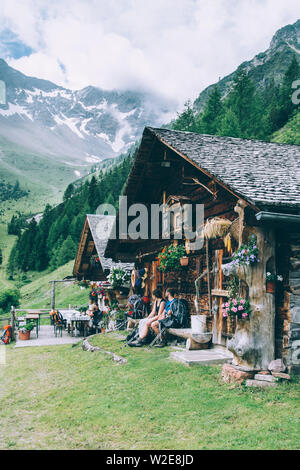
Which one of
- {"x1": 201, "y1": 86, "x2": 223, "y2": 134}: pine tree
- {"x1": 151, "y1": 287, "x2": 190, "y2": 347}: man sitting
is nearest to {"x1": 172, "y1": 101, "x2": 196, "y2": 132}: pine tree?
{"x1": 201, "y1": 86, "x2": 223, "y2": 134}: pine tree

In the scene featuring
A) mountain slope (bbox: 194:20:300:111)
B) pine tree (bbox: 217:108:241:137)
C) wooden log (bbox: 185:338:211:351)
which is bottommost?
wooden log (bbox: 185:338:211:351)

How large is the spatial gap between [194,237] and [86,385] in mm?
4663

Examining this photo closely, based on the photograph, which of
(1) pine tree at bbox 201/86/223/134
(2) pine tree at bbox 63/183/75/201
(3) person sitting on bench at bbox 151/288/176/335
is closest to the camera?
(3) person sitting on bench at bbox 151/288/176/335

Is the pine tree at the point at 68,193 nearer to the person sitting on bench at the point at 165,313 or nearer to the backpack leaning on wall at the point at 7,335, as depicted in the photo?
the backpack leaning on wall at the point at 7,335

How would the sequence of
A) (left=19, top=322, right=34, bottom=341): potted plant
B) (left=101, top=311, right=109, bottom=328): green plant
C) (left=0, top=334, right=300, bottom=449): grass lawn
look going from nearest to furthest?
(left=0, top=334, right=300, bottom=449): grass lawn, (left=19, top=322, right=34, bottom=341): potted plant, (left=101, top=311, right=109, bottom=328): green plant

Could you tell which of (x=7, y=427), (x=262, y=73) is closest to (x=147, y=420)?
(x=7, y=427)

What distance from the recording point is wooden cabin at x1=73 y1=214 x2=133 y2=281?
18328 millimetres

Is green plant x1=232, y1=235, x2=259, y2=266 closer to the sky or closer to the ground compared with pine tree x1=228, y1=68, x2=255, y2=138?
closer to the ground

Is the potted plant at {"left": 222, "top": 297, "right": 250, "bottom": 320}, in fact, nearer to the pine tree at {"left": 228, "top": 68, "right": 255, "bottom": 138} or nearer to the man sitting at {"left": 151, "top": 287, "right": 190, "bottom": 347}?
the man sitting at {"left": 151, "top": 287, "right": 190, "bottom": 347}

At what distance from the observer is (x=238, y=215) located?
27.3 feet

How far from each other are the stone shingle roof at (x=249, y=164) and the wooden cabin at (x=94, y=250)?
30.1 feet

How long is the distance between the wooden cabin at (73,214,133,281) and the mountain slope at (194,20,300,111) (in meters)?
71.3

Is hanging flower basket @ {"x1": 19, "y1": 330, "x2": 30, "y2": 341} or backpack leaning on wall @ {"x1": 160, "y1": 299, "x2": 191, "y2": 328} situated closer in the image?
backpack leaning on wall @ {"x1": 160, "y1": 299, "x2": 191, "y2": 328}
